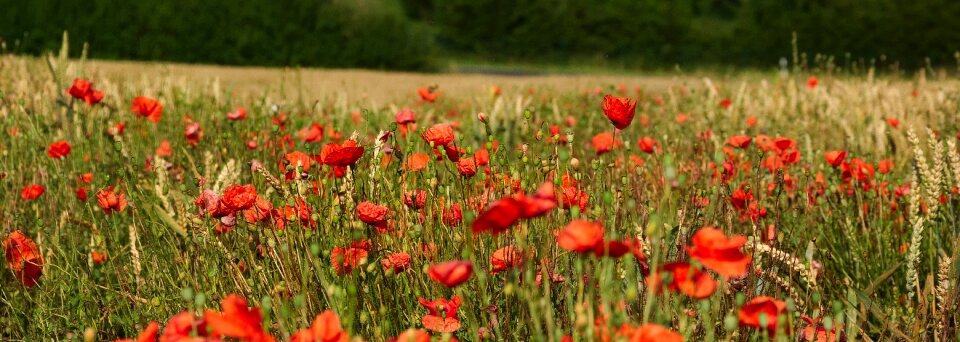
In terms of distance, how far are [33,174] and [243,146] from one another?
83 centimetres

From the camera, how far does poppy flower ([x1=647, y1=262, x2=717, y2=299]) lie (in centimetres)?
114

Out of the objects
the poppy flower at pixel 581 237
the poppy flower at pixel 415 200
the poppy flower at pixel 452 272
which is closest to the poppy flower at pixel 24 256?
the poppy flower at pixel 415 200

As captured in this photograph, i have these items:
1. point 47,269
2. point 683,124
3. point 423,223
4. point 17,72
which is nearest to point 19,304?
point 47,269

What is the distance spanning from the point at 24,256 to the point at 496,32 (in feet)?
74.9

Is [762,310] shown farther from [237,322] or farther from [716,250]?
[237,322]

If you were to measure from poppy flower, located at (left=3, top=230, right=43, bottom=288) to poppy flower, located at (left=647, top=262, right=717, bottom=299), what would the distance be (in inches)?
58.8

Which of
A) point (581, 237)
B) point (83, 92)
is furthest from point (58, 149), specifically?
point (581, 237)

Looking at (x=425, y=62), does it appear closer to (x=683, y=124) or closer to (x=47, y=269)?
(x=683, y=124)

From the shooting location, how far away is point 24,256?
203 centimetres

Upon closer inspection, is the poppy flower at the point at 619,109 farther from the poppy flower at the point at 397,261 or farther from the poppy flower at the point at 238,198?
the poppy flower at the point at 238,198

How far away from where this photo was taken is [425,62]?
14.7 metres

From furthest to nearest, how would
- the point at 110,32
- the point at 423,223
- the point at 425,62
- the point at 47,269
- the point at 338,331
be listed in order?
1. the point at 425,62
2. the point at 110,32
3. the point at 47,269
4. the point at 423,223
5. the point at 338,331

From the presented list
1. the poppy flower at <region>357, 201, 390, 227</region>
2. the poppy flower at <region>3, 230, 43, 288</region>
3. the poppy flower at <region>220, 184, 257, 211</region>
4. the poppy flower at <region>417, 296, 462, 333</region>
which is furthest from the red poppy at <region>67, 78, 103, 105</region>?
the poppy flower at <region>417, 296, 462, 333</region>

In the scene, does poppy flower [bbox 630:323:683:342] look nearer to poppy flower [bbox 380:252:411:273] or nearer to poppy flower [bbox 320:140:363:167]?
poppy flower [bbox 380:252:411:273]
